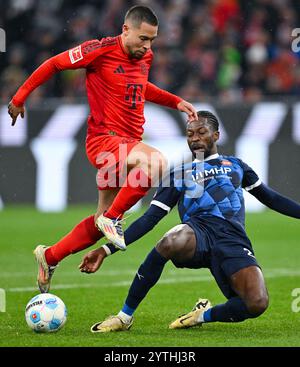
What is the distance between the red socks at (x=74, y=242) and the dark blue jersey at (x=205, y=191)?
0.90 m

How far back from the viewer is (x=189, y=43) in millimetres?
17797

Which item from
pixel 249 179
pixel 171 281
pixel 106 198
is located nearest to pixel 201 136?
pixel 249 179

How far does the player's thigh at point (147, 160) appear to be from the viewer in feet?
23.9

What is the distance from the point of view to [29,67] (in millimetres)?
17219

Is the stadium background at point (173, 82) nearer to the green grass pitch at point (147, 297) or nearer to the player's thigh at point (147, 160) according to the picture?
the green grass pitch at point (147, 297)

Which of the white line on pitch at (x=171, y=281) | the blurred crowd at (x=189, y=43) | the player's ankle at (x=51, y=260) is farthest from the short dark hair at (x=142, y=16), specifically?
the blurred crowd at (x=189, y=43)

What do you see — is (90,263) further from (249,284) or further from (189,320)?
(249,284)

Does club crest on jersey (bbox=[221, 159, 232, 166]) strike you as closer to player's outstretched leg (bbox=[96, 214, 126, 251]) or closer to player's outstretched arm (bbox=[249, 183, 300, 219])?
player's outstretched arm (bbox=[249, 183, 300, 219])

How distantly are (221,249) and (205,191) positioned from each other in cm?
45

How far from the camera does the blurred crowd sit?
55.7ft

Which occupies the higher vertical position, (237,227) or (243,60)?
(243,60)
